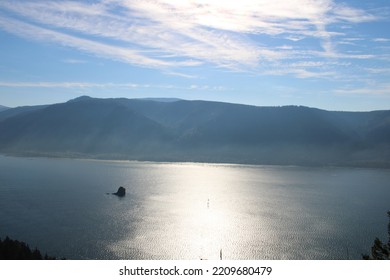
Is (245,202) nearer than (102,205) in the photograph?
No

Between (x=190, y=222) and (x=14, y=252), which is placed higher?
(x=14, y=252)

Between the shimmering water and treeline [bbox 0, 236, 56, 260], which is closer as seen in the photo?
treeline [bbox 0, 236, 56, 260]

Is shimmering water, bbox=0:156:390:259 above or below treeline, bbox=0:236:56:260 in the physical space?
below

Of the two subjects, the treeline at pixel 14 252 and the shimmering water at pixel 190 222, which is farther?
the shimmering water at pixel 190 222

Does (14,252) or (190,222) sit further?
(190,222)

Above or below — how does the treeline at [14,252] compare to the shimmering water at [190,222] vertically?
above
